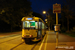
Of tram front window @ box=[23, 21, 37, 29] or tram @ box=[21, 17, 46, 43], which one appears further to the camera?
tram front window @ box=[23, 21, 37, 29]

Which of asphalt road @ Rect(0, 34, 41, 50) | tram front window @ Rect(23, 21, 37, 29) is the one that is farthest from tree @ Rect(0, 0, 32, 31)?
tram front window @ Rect(23, 21, 37, 29)

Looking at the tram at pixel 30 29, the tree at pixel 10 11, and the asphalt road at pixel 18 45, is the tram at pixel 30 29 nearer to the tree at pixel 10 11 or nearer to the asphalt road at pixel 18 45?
the asphalt road at pixel 18 45

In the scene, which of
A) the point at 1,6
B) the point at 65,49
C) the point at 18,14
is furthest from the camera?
the point at 18,14

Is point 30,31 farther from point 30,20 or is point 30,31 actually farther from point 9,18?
point 9,18

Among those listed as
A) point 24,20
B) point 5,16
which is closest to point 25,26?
point 24,20

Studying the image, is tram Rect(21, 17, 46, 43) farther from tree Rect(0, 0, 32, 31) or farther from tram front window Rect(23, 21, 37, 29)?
tree Rect(0, 0, 32, 31)

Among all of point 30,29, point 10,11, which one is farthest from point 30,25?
point 10,11

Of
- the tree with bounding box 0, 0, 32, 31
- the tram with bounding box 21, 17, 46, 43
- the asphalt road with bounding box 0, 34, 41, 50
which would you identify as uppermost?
the tree with bounding box 0, 0, 32, 31

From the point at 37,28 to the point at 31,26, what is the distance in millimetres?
770

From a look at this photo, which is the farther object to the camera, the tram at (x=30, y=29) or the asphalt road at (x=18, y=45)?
the tram at (x=30, y=29)

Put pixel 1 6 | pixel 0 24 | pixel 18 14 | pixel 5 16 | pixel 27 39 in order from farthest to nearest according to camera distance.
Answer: pixel 0 24 → pixel 18 14 → pixel 5 16 → pixel 1 6 → pixel 27 39

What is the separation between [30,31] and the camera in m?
11.6

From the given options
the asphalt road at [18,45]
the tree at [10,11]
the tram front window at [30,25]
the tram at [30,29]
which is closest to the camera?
the asphalt road at [18,45]

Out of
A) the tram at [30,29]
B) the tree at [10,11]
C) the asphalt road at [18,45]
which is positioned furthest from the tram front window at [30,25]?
the tree at [10,11]
